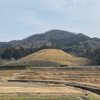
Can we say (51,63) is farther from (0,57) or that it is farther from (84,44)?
(84,44)

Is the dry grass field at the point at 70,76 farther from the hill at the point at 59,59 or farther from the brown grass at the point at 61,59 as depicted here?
the brown grass at the point at 61,59

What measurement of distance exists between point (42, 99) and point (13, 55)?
111 meters

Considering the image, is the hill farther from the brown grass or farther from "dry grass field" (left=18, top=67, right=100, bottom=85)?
"dry grass field" (left=18, top=67, right=100, bottom=85)

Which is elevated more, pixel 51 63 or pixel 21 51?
pixel 21 51

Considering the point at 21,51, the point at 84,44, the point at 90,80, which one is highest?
the point at 84,44

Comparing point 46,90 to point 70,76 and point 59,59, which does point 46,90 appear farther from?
point 59,59

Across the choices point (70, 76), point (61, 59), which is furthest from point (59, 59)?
→ point (70, 76)

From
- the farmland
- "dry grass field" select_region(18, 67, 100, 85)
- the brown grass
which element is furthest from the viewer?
the brown grass

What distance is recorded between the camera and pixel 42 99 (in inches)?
502

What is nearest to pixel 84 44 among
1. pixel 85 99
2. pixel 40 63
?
pixel 40 63

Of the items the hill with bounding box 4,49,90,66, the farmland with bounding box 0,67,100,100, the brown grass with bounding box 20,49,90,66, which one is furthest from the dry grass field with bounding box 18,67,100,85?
the brown grass with bounding box 20,49,90,66

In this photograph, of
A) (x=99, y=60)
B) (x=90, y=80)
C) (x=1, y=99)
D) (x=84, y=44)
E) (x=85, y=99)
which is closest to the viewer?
(x=1, y=99)

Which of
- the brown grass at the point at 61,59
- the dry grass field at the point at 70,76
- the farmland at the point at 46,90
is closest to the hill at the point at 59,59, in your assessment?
the brown grass at the point at 61,59

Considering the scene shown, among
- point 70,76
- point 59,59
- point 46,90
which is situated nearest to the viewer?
point 46,90
